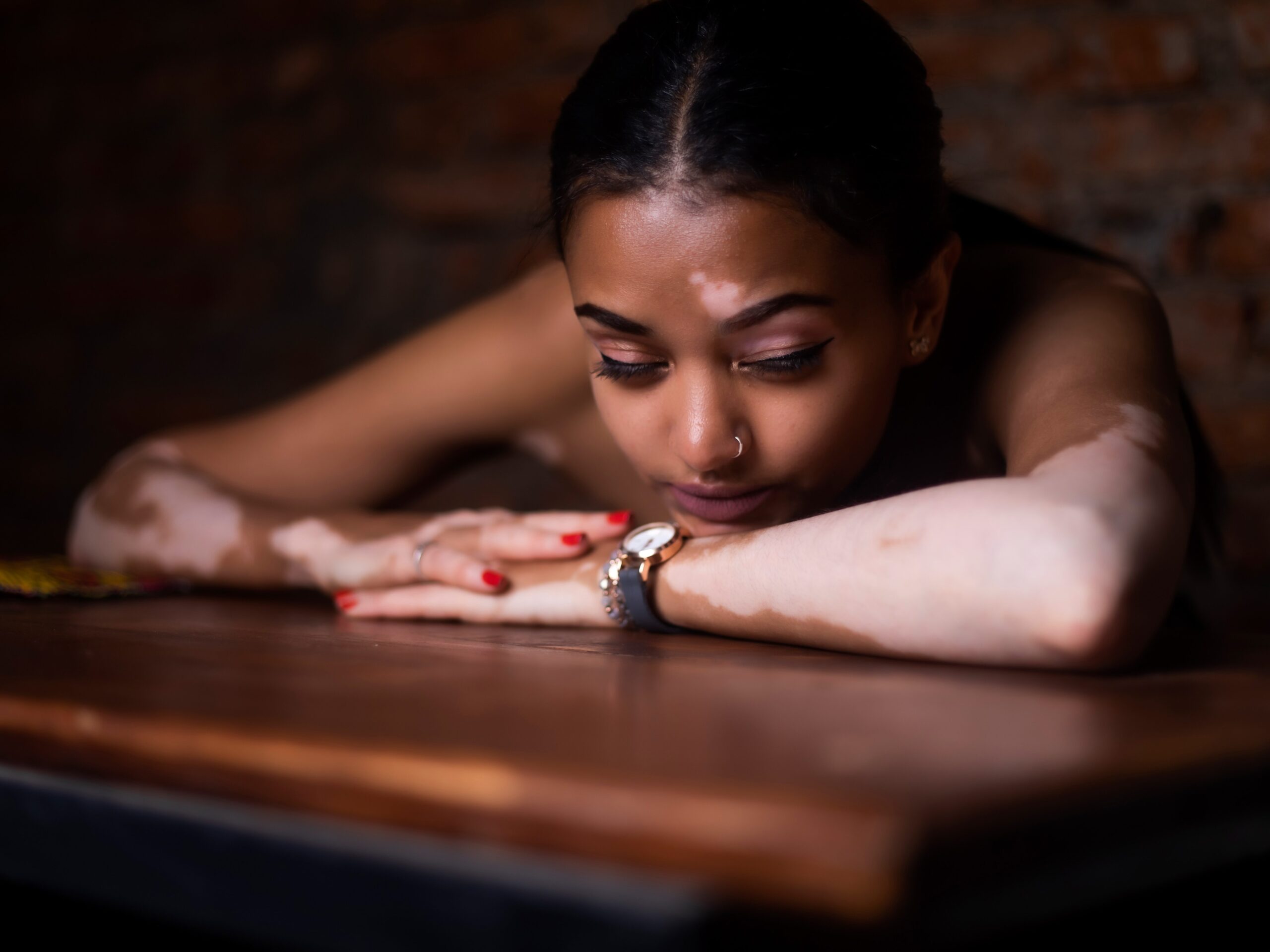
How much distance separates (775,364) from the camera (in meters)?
1.02

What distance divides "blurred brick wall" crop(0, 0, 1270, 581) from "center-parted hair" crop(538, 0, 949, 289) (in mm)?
544

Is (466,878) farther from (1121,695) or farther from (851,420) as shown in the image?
(851,420)

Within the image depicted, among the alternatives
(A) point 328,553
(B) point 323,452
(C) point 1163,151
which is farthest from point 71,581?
(C) point 1163,151

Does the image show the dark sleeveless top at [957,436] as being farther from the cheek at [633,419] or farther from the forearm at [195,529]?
the forearm at [195,529]

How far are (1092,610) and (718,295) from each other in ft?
1.27

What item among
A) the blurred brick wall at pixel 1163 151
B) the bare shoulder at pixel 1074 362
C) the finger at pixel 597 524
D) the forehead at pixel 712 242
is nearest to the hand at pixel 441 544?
the finger at pixel 597 524

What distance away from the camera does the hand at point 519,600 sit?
3.46 ft

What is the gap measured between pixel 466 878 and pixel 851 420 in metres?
0.71

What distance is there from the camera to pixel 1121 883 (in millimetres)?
467

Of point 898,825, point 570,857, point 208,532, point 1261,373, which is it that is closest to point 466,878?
point 570,857

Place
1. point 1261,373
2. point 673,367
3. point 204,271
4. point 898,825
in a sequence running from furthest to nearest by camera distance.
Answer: point 204,271 → point 1261,373 → point 673,367 → point 898,825

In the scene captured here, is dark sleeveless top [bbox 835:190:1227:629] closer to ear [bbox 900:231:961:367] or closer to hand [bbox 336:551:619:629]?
ear [bbox 900:231:961:367]

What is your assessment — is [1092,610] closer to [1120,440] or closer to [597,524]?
[1120,440]

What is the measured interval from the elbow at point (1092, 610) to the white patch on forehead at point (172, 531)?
98 cm
